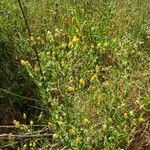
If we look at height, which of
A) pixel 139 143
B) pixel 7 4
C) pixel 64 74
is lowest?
pixel 139 143

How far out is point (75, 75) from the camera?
3.24m

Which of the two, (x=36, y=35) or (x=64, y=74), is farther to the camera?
(x=36, y=35)

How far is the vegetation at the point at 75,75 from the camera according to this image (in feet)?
8.84

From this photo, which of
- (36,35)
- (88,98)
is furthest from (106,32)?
(88,98)

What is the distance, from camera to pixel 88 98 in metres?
2.94

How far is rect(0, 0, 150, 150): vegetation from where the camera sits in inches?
106

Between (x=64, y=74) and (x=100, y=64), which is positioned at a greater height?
(x=64, y=74)

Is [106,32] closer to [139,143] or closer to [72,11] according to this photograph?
[72,11]

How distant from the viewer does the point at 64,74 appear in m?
2.68

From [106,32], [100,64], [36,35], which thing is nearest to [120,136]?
[100,64]

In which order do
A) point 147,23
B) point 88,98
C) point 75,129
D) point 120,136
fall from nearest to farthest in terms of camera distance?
point 75,129, point 120,136, point 88,98, point 147,23

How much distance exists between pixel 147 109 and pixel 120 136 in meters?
0.35

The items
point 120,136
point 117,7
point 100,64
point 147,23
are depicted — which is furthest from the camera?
point 117,7

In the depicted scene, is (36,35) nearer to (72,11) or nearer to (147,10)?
(72,11)
